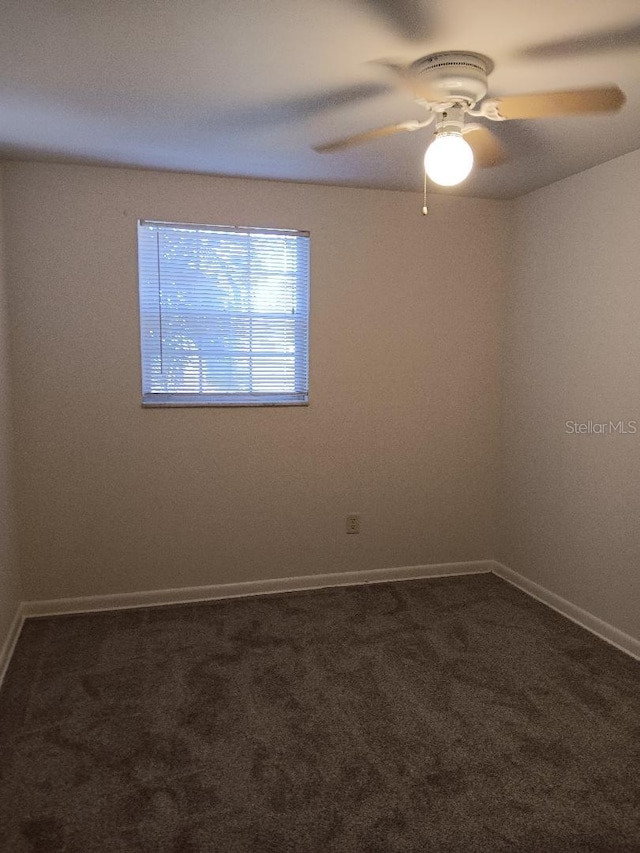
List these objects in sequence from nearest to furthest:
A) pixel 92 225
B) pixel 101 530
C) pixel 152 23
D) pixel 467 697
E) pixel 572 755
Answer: pixel 152 23 → pixel 572 755 → pixel 467 697 → pixel 92 225 → pixel 101 530

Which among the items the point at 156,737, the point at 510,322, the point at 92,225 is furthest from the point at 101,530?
the point at 510,322

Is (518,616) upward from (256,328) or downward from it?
downward

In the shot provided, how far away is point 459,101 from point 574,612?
8.60ft

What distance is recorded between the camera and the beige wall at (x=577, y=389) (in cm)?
280

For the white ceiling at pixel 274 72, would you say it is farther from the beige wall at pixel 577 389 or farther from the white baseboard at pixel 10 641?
the white baseboard at pixel 10 641

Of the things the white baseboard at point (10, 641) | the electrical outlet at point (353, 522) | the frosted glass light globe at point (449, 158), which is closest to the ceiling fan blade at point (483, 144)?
the frosted glass light globe at point (449, 158)

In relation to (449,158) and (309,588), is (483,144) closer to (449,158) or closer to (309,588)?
(449,158)

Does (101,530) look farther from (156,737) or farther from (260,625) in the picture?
(156,737)

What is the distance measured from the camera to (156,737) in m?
2.18

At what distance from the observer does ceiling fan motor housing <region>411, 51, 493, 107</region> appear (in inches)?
68.9

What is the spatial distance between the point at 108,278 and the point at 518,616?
2914 millimetres

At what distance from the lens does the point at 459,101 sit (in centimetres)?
187

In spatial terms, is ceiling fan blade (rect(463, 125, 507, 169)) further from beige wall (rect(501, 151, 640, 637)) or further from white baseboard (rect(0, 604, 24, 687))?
white baseboard (rect(0, 604, 24, 687))

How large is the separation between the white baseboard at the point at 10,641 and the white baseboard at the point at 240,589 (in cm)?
11
